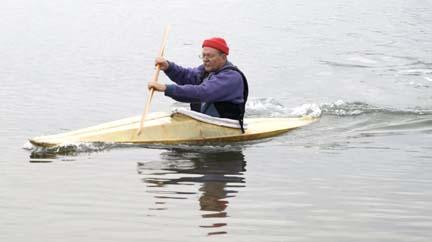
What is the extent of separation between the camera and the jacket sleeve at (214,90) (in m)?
10.2

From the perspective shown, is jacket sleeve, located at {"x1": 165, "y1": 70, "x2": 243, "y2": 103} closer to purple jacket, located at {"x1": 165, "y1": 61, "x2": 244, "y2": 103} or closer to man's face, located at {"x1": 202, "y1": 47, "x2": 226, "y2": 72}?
purple jacket, located at {"x1": 165, "y1": 61, "x2": 244, "y2": 103}

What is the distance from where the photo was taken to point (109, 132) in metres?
10.5

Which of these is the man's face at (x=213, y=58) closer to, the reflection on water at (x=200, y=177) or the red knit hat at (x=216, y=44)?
the red knit hat at (x=216, y=44)

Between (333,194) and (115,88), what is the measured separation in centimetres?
916

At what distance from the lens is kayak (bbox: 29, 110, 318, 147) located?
33.8 ft

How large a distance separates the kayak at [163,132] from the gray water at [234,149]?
14 centimetres

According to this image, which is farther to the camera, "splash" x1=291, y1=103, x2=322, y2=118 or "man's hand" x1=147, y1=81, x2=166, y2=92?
"splash" x1=291, y1=103, x2=322, y2=118

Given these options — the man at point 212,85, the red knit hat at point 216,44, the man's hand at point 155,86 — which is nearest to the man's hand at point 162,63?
the man at point 212,85

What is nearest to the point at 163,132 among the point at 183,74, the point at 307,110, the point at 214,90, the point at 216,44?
the point at 214,90

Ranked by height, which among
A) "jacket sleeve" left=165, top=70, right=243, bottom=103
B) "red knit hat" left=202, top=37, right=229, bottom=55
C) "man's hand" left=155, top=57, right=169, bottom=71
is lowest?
"jacket sleeve" left=165, top=70, right=243, bottom=103

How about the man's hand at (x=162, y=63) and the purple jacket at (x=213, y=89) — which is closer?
the purple jacket at (x=213, y=89)

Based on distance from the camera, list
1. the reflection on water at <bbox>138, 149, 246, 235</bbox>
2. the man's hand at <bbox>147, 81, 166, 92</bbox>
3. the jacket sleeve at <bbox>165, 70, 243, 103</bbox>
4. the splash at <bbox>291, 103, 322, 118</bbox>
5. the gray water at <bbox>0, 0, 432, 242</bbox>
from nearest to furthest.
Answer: the gray water at <bbox>0, 0, 432, 242</bbox> < the reflection on water at <bbox>138, 149, 246, 235</bbox> < the man's hand at <bbox>147, 81, 166, 92</bbox> < the jacket sleeve at <bbox>165, 70, 243, 103</bbox> < the splash at <bbox>291, 103, 322, 118</bbox>

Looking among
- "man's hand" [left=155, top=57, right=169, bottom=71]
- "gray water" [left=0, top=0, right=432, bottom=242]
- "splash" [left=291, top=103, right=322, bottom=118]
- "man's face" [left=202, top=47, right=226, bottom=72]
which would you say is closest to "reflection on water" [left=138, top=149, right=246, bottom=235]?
"gray water" [left=0, top=0, right=432, bottom=242]

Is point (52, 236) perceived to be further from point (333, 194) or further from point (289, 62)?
point (289, 62)
